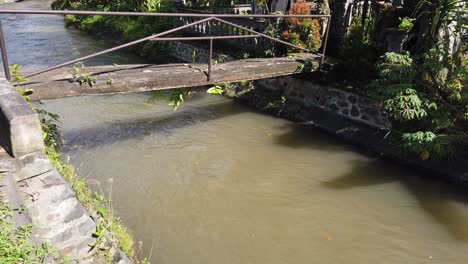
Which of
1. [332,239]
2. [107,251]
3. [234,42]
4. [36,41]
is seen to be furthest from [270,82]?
[36,41]

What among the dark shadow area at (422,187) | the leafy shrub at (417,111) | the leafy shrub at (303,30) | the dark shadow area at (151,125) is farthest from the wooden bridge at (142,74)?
the dark shadow area at (422,187)

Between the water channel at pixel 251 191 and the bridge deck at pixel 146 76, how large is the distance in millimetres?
1388

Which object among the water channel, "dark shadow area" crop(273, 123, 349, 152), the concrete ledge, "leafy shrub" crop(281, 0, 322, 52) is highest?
"leafy shrub" crop(281, 0, 322, 52)

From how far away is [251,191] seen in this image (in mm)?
5789

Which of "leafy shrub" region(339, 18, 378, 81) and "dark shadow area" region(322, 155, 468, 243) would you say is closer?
"dark shadow area" region(322, 155, 468, 243)

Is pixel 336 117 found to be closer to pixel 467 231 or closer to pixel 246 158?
pixel 246 158

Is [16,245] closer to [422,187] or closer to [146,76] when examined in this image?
[146,76]

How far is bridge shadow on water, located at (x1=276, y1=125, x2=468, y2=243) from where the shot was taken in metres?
5.17

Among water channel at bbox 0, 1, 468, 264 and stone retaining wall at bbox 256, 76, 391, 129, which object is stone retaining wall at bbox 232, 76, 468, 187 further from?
water channel at bbox 0, 1, 468, 264

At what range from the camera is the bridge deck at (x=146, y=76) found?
4969 millimetres

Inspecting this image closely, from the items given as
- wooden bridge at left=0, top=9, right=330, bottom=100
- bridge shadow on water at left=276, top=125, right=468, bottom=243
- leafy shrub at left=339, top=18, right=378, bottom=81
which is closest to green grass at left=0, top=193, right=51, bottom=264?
wooden bridge at left=0, top=9, right=330, bottom=100

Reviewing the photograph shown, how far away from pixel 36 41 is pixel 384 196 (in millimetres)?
15830

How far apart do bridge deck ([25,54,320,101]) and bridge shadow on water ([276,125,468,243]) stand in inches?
69.0

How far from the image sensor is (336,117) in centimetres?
808
